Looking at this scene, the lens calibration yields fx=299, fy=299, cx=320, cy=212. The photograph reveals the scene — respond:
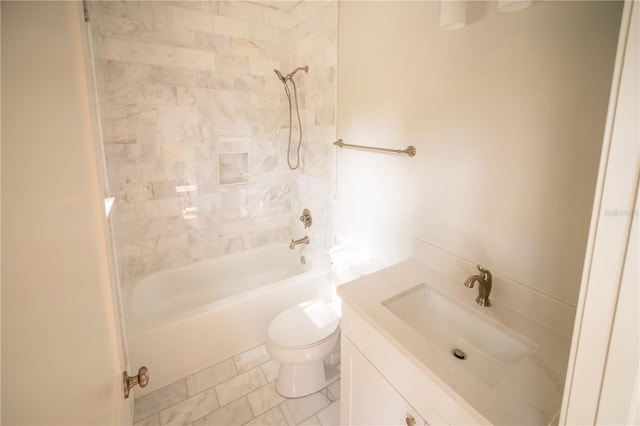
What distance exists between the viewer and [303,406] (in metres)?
1.78

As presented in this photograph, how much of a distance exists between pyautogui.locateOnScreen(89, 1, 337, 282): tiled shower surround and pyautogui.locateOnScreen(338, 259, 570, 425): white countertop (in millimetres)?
1152

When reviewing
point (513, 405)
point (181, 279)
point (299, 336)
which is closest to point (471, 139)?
point (513, 405)

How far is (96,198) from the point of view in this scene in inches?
26.8

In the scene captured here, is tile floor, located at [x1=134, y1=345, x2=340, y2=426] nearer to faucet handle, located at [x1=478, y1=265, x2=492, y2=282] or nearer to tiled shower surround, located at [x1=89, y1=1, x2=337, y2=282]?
tiled shower surround, located at [x1=89, y1=1, x2=337, y2=282]

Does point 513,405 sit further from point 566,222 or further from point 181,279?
point 181,279

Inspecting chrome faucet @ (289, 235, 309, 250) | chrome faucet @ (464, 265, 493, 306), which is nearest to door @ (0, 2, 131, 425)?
chrome faucet @ (464, 265, 493, 306)

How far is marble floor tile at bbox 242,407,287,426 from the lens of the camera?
1674 millimetres

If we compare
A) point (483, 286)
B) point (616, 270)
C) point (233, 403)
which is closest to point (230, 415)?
point (233, 403)

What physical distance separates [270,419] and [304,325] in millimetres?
539

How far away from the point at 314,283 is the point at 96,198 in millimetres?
1907

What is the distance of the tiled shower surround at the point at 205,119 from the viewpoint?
2111 millimetres

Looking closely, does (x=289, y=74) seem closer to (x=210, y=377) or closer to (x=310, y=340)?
(x=310, y=340)

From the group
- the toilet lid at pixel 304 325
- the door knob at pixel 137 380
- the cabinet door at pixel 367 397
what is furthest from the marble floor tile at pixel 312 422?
the door knob at pixel 137 380

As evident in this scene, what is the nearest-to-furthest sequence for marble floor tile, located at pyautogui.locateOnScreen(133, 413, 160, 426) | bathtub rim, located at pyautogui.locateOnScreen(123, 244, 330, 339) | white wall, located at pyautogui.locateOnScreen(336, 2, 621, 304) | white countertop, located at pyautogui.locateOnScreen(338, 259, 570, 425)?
white countertop, located at pyautogui.locateOnScreen(338, 259, 570, 425)
white wall, located at pyautogui.locateOnScreen(336, 2, 621, 304)
marble floor tile, located at pyautogui.locateOnScreen(133, 413, 160, 426)
bathtub rim, located at pyautogui.locateOnScreen(123, 244, 330, 339)
